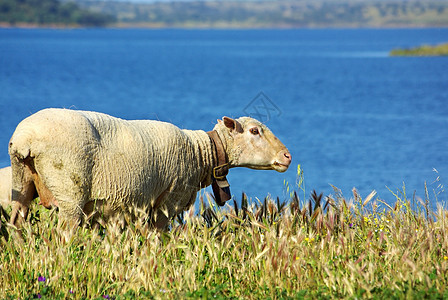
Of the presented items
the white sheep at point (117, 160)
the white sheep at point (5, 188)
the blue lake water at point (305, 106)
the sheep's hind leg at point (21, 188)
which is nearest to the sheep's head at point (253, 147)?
the white sheep at point (117, 160)

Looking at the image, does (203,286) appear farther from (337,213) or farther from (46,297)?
(337,213)

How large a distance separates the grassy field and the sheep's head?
74 cm

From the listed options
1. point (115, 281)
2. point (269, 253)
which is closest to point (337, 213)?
point (269, 253)

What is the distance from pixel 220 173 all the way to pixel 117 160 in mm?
1356

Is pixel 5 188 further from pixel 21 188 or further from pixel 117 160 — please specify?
pixel 117 160

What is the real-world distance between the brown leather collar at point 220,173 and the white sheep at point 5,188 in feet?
7.51

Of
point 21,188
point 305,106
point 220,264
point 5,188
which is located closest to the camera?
point 220,264

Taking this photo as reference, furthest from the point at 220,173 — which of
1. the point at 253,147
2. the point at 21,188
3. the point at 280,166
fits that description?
the point at 21,188

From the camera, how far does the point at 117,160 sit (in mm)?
6059

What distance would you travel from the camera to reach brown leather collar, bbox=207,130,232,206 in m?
6.97

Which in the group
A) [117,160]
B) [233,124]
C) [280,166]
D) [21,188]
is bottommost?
[21,188]

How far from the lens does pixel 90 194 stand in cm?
596

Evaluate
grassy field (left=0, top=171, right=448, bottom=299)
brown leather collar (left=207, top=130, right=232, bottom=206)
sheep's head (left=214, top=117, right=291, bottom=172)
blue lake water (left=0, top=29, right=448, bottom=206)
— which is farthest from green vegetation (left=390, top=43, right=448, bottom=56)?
grassy field (left=0, top=171, right=448, bottom=299)

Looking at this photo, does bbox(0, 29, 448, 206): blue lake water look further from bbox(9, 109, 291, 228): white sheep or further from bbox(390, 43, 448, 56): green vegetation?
bbox(390, 43, 448, 56): green vegetation
